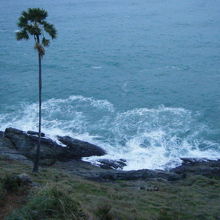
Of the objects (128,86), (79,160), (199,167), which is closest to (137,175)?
(199,167)

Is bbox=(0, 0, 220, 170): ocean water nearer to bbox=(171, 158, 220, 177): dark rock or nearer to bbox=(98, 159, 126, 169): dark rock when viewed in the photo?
bbox=(98, 159, 126, 169): dark rock

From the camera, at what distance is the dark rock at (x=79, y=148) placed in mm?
38178

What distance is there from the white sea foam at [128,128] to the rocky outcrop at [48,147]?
158cm

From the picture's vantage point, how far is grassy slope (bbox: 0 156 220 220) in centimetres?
1580

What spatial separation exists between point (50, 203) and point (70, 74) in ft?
164

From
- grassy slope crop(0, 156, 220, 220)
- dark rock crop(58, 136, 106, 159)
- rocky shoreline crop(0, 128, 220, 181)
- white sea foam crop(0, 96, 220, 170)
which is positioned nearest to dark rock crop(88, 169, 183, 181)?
rocky shoreline crop(0, 128, 220, 181)

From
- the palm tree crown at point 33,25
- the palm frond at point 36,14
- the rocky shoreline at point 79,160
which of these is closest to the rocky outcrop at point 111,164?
the rocky shoreline at point 79,160

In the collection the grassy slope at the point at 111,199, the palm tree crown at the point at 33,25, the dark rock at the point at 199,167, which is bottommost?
the dark rock at the point at 199,167

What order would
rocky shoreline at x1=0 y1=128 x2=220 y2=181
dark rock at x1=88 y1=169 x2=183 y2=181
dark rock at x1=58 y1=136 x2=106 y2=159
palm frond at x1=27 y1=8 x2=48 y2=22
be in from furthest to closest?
dark rock at x1=58 y1=136 x2=106 y2=159 < rocky shoreline at x1=0 y1=128 x2=220 y2=181 < dark rock at x1=88 y1=169 x2=183 y2=181 < palm frond at x1=27 y1=8 x2=48 y2=22

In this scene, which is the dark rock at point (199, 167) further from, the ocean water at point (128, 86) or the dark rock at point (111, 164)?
the dark rock at point (111, 164)

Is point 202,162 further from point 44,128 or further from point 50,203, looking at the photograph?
point 50,203

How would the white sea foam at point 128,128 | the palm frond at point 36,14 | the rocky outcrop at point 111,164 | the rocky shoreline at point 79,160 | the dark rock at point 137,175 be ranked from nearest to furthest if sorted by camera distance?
the palm frond at point 36,14 < the dark rock at point 137,175 < the rocky shoreline at point 79,160 < the rocky outcrop at point 111,164 < the white sea foam at point 128,128

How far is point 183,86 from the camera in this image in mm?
57375

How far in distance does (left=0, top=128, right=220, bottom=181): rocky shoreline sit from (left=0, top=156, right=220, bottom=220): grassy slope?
1.94 m
